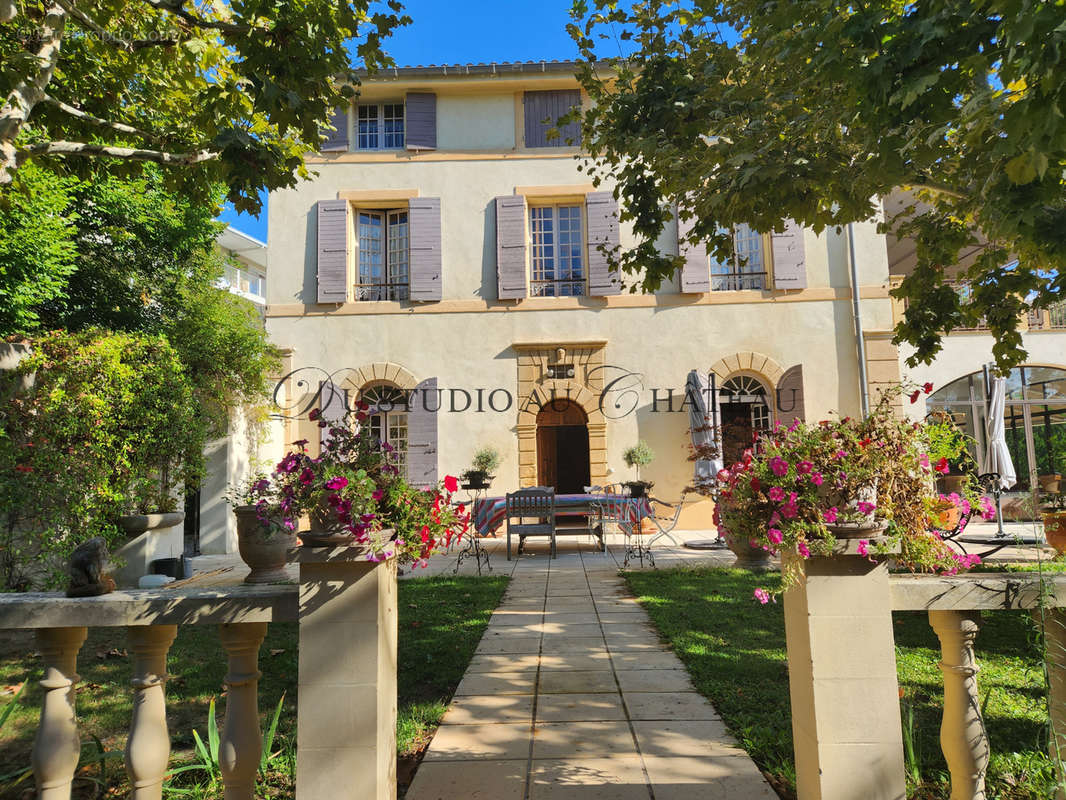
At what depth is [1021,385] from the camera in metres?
11.2

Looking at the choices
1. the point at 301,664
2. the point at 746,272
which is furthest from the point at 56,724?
the point at 746,272

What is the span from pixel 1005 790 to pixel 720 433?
25.7ft

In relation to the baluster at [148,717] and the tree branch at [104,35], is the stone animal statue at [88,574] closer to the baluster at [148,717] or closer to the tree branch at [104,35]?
the baluster at [148,717]

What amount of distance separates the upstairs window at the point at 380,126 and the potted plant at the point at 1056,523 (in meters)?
10.3

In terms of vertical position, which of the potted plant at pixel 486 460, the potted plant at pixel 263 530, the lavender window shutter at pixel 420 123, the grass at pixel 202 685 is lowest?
the grass at pixel 202 685

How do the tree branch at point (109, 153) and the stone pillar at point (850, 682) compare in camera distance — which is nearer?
the stone pillar at point (850, 682)

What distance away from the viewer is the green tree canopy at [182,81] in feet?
11.4

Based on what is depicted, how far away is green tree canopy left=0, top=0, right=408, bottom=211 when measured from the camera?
11.4ft

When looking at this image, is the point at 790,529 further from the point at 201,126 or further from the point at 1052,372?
the point at 1052,372

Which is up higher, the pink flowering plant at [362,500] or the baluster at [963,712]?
the pink flowering plant at [362,500]

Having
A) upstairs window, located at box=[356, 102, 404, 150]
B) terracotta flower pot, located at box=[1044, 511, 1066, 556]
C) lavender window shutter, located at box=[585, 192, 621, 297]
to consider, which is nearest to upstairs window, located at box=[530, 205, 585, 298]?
lavender window shutter, located at box=[585, 192, 621, 297]

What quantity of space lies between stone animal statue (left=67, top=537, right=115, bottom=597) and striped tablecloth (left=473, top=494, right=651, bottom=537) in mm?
5949

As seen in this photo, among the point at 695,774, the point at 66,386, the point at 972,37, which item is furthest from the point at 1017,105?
the point at 66,386

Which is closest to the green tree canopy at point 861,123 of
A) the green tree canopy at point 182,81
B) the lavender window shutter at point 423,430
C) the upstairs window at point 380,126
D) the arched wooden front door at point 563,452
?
the green tree canopy at point 182,81
